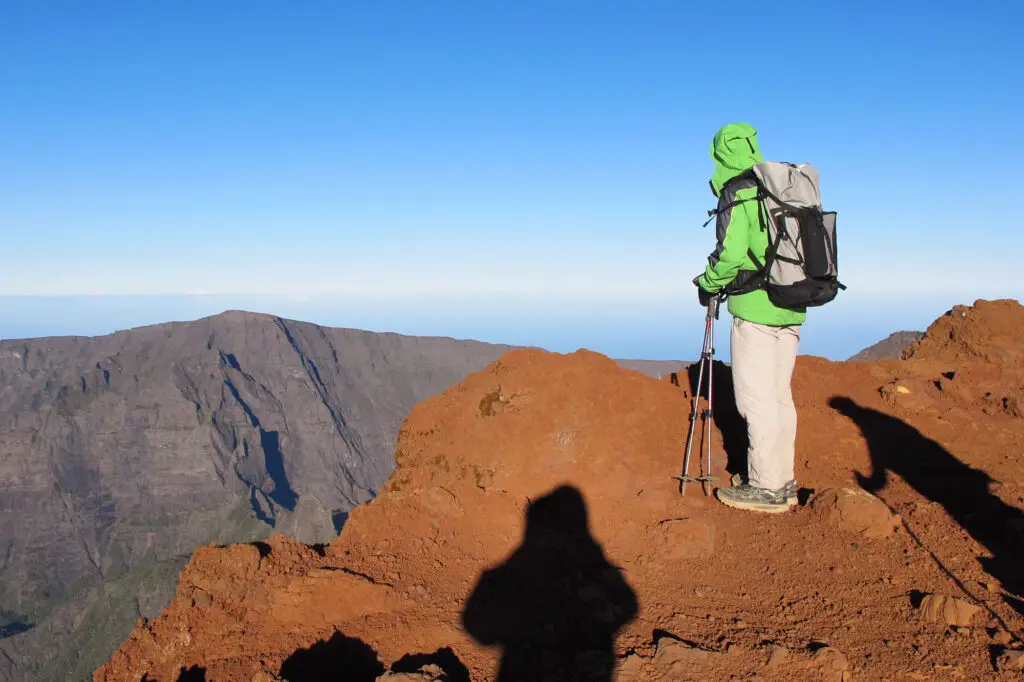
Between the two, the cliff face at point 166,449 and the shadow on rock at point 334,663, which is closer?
the shadow on rock at point 334,663

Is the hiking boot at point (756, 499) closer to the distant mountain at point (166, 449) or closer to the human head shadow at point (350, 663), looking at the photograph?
the human head shadow at point (350, 663)

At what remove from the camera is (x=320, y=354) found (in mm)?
142375

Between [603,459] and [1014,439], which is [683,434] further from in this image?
[1014,439]

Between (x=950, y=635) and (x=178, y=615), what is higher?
(x=950, y=635)

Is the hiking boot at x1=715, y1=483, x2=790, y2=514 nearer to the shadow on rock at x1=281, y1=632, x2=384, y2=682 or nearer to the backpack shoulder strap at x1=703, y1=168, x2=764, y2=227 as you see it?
the backpack shoulder strap at x1=703, y1=168, x2=764, y2=227

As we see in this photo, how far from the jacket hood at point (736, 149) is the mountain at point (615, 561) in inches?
103

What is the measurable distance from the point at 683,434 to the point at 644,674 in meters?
4.25

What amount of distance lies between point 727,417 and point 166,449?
423ft

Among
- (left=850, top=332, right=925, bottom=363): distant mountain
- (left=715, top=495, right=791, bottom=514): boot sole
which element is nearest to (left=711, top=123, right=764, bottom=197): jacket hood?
(left=715, top=495, right=791, bottom=514): boot sole

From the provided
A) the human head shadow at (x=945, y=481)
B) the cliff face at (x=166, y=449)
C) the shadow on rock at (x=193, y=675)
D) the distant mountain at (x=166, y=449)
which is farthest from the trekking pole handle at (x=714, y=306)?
the cliff face at (x=166, y=449)

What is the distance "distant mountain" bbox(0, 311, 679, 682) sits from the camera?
89.5 m

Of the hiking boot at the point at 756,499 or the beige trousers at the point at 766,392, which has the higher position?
the beige trousers at the point at 766,392

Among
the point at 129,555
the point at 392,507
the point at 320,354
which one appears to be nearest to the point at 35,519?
the point at 129,555

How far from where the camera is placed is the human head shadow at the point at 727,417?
697 cm
